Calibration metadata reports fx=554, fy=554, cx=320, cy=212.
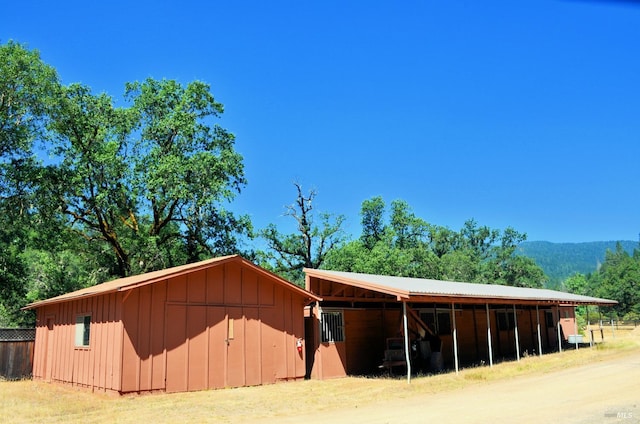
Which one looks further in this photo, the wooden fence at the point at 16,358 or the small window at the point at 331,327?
the wooden fence at the point at 16,358

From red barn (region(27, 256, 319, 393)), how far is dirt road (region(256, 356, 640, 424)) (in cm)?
504

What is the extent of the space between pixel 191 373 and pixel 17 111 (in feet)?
46.5

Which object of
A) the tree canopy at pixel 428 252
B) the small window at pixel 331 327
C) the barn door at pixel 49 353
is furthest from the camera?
the tree canopy at pixel 428 252

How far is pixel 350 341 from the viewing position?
17.8m

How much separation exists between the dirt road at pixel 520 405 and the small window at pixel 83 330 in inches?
309

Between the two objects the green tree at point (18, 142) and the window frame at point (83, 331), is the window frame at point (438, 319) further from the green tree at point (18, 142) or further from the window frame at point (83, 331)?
the green tree at point (18, 142)

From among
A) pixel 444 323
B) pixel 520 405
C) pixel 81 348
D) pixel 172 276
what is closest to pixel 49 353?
pixel 81 348

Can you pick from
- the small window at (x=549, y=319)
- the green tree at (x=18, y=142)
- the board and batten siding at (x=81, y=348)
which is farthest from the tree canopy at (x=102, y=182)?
the small window at (x=549, y=319)

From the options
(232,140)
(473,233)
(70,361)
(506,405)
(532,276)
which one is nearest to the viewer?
(506,405)

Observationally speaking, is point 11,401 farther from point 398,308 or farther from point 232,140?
point 232,140

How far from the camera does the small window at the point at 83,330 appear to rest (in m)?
15.3

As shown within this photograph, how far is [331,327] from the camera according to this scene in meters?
17.4

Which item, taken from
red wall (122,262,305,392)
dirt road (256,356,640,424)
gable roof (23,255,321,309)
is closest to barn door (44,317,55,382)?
gable roof (23,255,321,309)

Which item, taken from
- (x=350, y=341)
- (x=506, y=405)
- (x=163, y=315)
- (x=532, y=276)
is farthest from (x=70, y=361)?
(x=532, y=276)
